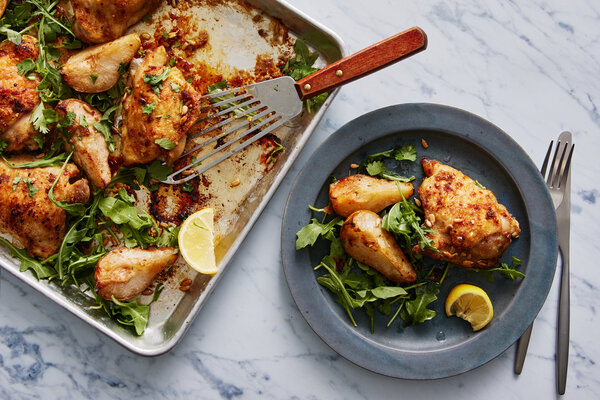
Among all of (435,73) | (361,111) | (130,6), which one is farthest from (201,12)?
(435,73)

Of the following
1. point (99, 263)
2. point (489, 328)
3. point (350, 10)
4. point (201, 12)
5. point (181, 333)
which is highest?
point (350, 10)

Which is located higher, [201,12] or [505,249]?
[201,12]

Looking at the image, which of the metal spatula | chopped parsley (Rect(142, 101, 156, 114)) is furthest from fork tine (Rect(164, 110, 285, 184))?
chopped parsley (Rect(142, 101, 156, 114))

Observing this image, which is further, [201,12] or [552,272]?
[201,12]

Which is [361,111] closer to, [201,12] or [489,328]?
[201,12]

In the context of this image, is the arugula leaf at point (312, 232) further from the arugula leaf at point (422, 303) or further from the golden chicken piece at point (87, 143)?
the golden chicken piece at point (87, 143)

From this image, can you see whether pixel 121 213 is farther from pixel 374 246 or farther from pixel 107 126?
pixel 374 246
